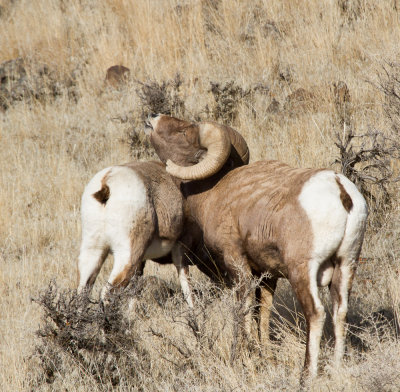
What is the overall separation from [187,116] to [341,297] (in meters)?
6.37

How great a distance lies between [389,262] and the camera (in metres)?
6.96

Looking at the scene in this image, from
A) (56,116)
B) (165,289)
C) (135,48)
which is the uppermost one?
(135,48)

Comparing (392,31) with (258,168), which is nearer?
(258,168)

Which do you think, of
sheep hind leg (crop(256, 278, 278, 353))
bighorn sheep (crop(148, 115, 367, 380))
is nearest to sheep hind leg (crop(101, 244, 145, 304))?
bighorn sheep (crop(148, 115, 367, 380))

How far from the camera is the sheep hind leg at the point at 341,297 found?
4.73 metres

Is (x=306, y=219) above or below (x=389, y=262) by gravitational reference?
above

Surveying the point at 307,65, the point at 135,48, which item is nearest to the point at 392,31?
the point at 307,65

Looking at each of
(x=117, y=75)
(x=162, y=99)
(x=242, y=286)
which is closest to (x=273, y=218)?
(x=242, y=286)

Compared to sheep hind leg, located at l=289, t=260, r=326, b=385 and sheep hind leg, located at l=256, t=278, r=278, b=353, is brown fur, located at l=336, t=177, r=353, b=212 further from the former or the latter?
sheep hind leg, located at l=256, t=278, r=278, b=353

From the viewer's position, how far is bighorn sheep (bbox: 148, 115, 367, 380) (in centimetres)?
462

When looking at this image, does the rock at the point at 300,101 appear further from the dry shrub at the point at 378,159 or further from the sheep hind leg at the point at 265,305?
the sheep hind leg at the point at 265,305

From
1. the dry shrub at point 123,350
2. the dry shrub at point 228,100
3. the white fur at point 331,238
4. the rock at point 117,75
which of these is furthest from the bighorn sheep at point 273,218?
the rock at point 117,75

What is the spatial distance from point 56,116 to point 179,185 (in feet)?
19.7

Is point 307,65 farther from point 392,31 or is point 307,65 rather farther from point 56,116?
point 56,116
